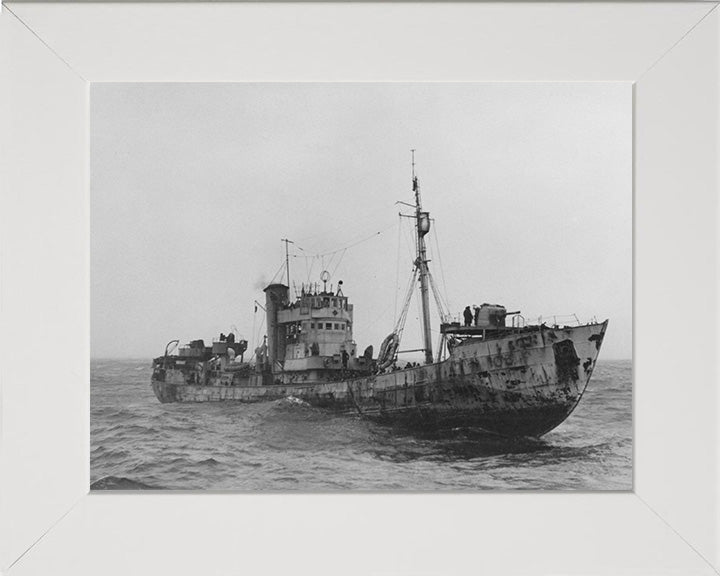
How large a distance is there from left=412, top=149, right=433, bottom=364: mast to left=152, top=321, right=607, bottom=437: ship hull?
0.23m

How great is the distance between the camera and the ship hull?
478cm

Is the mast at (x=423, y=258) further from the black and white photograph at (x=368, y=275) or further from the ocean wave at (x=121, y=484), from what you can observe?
the ocean wave at (x=121, y=484)

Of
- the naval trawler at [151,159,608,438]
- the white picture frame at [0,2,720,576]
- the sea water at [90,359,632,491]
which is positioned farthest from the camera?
the naval trawler at [151,159,608,438]

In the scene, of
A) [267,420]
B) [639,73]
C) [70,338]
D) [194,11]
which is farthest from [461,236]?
[70,338]

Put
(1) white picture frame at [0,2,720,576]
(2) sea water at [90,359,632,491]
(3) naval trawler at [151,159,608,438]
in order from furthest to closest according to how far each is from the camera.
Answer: (3) naval trawler at [151,159,608,438]
(2) sea water at [90,359,632,491]
(1) white picture frame at [0,2,720,576]

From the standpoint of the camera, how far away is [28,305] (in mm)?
3863

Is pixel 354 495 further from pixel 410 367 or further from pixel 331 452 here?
pixel 410 367

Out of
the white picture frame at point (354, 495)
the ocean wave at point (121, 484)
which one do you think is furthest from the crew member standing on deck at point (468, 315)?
the ocean wave at point (121, 484)

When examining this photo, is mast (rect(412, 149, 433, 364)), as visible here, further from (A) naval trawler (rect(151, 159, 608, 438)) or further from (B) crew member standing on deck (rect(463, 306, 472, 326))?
(B) crew member standing on deck (rect(463, 306, 472, 326))

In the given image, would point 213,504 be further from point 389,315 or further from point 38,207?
point 38,207

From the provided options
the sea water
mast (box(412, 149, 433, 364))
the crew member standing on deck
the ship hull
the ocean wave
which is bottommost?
the ocean wave

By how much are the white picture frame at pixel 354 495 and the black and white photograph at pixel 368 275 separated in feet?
0.78

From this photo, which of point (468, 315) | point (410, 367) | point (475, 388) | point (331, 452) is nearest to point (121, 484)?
point (331, 452)

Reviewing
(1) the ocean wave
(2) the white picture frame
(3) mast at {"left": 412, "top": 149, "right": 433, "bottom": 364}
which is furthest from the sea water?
(3) mast at {"left": 412, "top": 149, "right": 433, "bottom": 364}
